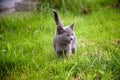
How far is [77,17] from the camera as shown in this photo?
7.23 meters

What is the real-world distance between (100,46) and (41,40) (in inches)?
46.0

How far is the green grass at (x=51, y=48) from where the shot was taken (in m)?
3.71

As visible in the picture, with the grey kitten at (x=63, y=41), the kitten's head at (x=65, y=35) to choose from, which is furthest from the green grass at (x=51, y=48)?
the kitten's head at (x=65, y=35)

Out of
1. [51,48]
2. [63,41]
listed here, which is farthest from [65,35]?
[51,48]

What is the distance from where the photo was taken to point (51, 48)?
5.09m

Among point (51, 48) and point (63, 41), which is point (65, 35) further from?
point (51, 48)

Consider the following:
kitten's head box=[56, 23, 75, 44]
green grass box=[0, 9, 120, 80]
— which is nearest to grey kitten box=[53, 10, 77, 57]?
kitten's head box=[56, 23, 75, 44]

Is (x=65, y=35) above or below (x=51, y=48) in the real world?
above

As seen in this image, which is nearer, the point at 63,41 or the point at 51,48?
the point at 63,41

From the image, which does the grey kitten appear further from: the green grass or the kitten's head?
the green grass

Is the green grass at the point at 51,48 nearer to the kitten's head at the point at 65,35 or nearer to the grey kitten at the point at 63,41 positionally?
the grey kitten at the point at 63,41

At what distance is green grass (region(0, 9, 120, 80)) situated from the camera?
12.2 ft

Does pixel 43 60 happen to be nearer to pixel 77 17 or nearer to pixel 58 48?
pixel 58 48


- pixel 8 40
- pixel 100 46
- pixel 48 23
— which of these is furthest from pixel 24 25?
pixel 100 46
